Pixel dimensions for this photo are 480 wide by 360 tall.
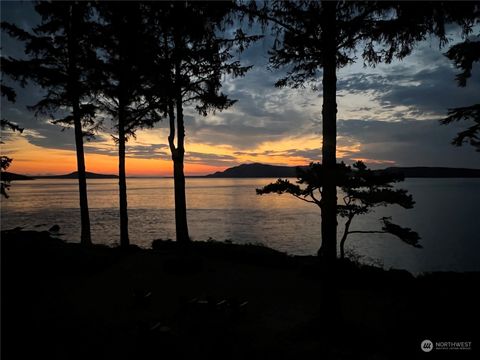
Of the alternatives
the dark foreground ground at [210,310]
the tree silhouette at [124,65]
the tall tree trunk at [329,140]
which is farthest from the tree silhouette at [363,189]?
the tree silhouette at [124,65]

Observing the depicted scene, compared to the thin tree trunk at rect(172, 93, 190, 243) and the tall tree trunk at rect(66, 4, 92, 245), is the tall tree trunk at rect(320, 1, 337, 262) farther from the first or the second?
the tall tree trunk at rect(66, 4, 92, 245)

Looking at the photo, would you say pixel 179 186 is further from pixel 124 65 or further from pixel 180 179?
pixel 124 65

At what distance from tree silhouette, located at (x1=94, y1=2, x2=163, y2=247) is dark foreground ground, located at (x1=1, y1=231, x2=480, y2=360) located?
190 inches

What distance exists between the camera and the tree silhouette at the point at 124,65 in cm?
1124

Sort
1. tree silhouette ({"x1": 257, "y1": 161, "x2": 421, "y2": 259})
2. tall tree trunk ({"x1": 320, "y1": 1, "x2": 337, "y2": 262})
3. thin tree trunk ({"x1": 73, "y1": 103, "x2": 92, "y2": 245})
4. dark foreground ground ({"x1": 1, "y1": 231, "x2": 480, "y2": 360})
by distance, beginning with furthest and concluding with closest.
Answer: thin tree trunk ({"x1": 73, "y1": 103, "x2": 92, "y2": 245}) < tree silhouette ({"x1": 257, "y1": 161, "x2": 421, "y2": 259}) < tall tree trunk ({"x1": 320, "y1": 1, "x2": 337, "y2": 262}) < dark foreground ground ({"x1": 1, "y1": 231, "x2": 480, "y2": 360})

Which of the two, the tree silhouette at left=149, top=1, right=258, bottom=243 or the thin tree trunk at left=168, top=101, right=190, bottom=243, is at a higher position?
the tree silhouette at left=149, top=1, right=258, bottom=243

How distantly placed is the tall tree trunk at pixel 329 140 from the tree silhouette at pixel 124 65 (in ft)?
22.5

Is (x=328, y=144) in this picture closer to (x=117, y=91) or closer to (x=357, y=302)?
(x=357, y=302)

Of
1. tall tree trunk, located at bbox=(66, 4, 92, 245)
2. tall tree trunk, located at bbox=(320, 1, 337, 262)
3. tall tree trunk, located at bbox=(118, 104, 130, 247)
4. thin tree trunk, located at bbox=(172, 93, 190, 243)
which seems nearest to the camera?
tall tree trunk, located at bbox=(320, 1, 337, 262)

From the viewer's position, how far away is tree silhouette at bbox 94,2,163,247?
11.2 metres

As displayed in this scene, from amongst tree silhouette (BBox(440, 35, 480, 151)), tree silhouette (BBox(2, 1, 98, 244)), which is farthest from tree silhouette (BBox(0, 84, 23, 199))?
tree silhouette (BBox(440, 35, 480, 151))

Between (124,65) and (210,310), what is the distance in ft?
35.4

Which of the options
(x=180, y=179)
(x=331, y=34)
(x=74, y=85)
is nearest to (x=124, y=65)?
(x=74, y=85)

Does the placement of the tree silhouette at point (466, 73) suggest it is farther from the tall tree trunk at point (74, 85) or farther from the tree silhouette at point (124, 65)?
the tall tree trunk at point (74, 85)
